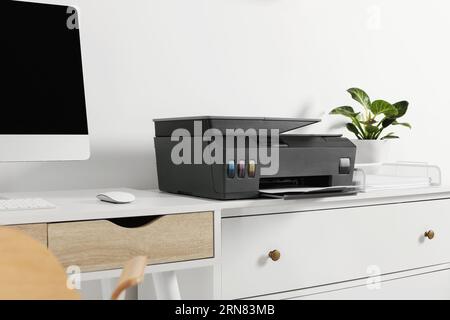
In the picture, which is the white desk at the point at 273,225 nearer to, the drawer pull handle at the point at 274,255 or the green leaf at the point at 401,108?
the drawer pull handle at the point at 274,255

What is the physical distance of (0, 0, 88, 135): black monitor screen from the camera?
1.45 metres

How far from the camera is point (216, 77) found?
205 centimetres

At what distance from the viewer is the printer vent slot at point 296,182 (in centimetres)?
166

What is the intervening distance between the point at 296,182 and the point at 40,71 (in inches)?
30.1

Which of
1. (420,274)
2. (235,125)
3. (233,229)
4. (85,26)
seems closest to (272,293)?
(233,229)

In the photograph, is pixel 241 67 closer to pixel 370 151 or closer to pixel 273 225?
pixel 370 151

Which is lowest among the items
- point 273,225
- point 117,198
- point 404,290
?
point 404,290

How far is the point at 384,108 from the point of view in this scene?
7.02 feet

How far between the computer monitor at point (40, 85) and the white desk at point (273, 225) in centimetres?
15

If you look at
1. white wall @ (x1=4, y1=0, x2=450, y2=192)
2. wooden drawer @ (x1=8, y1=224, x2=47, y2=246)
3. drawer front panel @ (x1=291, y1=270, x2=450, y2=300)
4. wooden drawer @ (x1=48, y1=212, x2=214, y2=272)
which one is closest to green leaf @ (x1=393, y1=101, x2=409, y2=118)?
white wall @ (x1=4, y1=0, x2=450, y2=192)

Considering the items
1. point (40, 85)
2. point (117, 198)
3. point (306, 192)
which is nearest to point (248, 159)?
point (306, 192)

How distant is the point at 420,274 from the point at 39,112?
1.29 metres

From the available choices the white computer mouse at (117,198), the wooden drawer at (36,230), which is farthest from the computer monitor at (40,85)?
the wooden drawer at (36,230)

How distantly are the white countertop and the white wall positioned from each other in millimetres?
227
